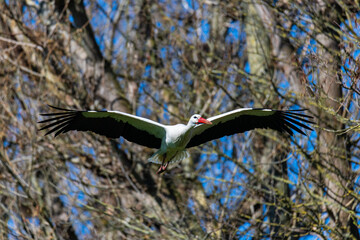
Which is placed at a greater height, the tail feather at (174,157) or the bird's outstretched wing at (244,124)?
the bird's outstretched wing at (244,124)

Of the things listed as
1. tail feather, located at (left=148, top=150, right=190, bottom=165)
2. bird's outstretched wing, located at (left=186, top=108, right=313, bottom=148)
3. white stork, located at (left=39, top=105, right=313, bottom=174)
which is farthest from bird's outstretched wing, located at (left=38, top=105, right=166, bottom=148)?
bird's outstretched wing, located at (left=186, top=108, right=313, bottom=148)

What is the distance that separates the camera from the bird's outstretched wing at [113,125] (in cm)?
716

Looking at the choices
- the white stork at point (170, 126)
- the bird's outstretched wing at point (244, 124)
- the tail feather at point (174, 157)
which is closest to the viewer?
the white stork at point (170, 126)

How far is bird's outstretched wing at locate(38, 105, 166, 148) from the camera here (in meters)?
7.16

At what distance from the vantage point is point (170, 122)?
34.5ft

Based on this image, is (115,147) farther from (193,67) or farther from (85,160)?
(193,67)

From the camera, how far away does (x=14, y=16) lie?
11719 mm

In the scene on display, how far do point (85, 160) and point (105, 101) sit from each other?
6.43ft

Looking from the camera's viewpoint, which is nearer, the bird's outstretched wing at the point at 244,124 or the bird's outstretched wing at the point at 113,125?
the bird's outstretched wing at the point at 113,125

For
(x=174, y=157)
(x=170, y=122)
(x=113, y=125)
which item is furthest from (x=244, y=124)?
(x=170, y=122)

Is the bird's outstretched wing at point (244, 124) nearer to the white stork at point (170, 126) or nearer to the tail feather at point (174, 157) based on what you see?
the white stork at point (170, 126)

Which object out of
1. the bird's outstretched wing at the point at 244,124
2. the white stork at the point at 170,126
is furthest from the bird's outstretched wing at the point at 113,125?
the bird's outstretched wing at the point at 244,124

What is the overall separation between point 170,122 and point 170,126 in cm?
336

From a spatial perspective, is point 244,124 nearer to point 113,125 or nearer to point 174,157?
point 174,157
